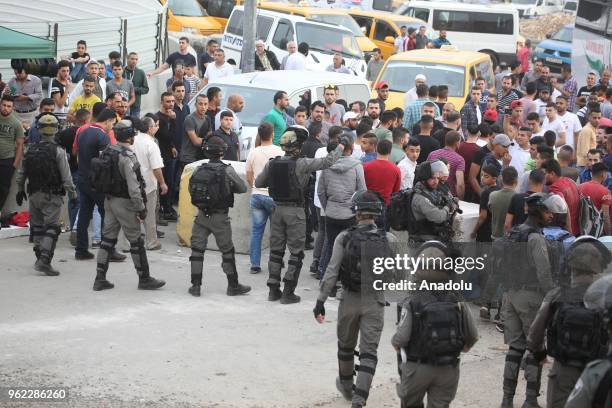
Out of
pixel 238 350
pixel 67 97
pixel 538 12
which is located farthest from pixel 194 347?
pixel 538 12

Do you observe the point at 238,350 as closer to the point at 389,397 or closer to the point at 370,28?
the point at 389,397

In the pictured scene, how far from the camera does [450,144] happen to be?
13.0m

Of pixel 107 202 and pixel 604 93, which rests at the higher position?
pixel 604 93

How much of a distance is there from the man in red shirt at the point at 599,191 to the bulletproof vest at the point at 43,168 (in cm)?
549

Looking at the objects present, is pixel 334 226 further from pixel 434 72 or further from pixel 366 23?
pixel 366 23

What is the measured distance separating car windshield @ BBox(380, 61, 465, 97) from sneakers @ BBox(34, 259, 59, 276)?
10207mm

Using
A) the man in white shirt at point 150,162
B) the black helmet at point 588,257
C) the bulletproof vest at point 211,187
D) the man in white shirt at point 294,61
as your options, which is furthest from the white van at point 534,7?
the black helmet at point 588,257

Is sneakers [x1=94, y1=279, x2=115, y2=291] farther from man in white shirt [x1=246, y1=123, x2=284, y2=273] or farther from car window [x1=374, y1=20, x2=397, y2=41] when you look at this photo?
car window [x1=374, y1=20, x2=397, y2=41]

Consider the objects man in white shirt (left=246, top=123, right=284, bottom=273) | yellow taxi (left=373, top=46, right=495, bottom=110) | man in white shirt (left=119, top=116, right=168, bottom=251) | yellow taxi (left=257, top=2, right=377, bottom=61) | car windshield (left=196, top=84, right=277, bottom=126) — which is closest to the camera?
man in white shirt (left=246, top=123, right=284, bottom=273)

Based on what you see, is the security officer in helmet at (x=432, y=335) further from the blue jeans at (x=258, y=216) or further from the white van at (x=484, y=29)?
the white van at (x=484, y=29)

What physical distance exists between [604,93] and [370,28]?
14.5m

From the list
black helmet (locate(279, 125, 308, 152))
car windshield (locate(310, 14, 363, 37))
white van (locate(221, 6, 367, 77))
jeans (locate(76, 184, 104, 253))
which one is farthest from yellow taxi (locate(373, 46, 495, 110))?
black helmet (locate(279, 125, 308, 152))

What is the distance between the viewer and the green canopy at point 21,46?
1338cm

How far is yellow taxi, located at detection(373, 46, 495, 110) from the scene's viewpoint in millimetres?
20953
